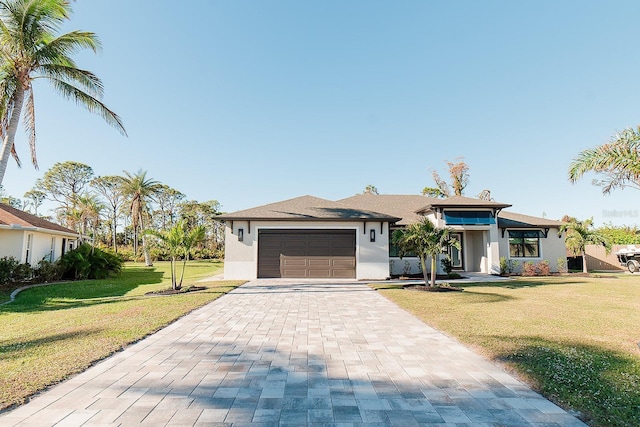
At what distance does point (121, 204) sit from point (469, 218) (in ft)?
144

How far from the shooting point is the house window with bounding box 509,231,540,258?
1767cm

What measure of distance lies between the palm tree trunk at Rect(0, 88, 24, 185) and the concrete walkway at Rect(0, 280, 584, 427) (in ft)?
28.3

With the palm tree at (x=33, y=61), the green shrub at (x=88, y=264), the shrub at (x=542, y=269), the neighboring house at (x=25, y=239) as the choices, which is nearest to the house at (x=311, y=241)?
the shrub at (x=542, y=269)

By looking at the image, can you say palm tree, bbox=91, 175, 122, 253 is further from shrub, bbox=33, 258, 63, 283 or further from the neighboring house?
shrub, bbox=33, 258, 63, 283

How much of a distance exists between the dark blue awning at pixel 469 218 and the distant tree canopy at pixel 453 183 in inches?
662

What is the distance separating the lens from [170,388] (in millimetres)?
3270

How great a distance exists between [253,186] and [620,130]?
22.4m

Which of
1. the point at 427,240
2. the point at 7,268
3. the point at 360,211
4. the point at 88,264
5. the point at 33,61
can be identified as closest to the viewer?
the point at 33,61

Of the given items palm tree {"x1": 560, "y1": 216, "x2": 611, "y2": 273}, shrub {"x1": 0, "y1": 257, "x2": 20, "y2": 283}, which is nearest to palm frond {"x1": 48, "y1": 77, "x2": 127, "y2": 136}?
shrub {"x1": 0, "y1": 257, "x2": 20, "y2": 283}

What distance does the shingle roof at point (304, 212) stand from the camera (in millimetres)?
14797

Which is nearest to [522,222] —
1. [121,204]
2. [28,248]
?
[28,248]

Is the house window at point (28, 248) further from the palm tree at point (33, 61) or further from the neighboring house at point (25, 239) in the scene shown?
the palm tree at point (33, 61)

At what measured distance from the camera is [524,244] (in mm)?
17766

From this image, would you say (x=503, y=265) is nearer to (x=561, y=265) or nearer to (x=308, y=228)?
(x=561, y=265)
